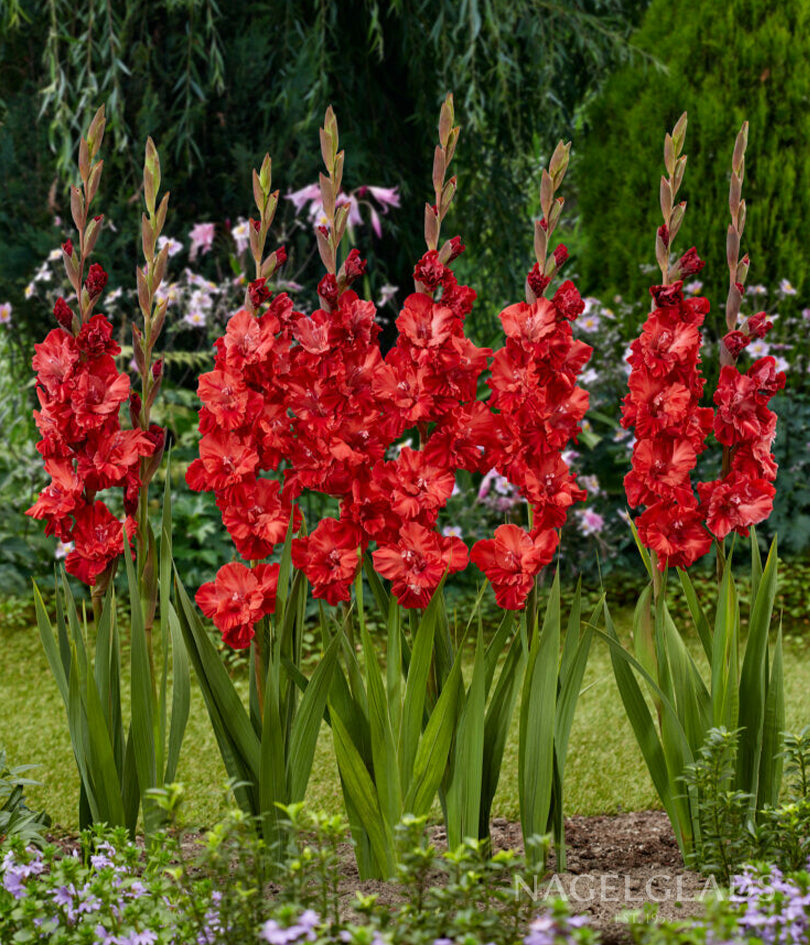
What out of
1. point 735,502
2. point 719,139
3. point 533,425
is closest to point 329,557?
point 533,425

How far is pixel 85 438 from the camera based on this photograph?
7.34ft

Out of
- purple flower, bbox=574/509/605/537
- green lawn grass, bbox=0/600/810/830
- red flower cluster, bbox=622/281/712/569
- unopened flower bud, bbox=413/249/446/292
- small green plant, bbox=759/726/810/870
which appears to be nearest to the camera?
small green plant, bbox=759/726/810/870

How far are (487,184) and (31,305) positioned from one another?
2665 millimetres

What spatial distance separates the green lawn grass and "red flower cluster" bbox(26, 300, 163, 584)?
0.72 metres

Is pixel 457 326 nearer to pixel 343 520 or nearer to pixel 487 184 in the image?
pixel 343 520

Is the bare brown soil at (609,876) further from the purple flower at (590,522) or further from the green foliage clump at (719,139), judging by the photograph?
the green foliage clump at (719,139)

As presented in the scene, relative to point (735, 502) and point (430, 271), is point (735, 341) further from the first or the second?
point (430, 271)

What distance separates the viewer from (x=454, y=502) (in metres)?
5.48

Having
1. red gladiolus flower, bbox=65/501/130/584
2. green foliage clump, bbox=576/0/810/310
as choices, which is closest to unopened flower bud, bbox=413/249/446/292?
red gladiolus flower, bbox=65/501/130/584

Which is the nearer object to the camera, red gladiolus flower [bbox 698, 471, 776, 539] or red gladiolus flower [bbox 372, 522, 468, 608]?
red gladiolus flower [bbox 372, 522, 468, 608]

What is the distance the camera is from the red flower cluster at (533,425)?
7.02 feet

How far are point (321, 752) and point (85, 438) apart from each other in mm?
1738

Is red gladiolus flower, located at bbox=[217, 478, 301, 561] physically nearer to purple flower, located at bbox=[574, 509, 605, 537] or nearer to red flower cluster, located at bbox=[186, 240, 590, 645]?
red flower cluster, located at bbox=[186, 240, 590, 645]

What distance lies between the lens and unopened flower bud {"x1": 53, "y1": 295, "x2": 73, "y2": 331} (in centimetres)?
220
